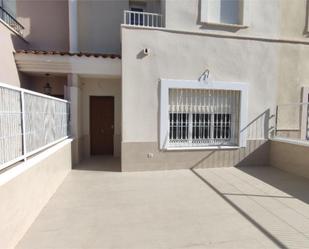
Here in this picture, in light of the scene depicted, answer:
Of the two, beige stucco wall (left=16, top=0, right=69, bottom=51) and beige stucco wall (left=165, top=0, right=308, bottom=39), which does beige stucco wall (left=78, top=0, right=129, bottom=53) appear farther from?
beige stucco wall (left=165, top=0, right=308, bottom=39)

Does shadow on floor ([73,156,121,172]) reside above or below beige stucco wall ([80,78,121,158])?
below

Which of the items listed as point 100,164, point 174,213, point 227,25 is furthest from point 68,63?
point 174,213

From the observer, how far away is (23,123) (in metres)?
4.16

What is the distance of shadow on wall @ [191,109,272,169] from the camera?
8.45m

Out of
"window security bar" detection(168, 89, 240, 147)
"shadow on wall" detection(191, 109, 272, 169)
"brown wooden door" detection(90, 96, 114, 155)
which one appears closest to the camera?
"window security bar" detection(168, 89, 240, 147)

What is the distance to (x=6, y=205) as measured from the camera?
10.6 ft

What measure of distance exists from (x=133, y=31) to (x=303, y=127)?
7.36 meters

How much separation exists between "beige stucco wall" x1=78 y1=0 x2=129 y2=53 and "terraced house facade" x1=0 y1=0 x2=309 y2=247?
0.93 feet

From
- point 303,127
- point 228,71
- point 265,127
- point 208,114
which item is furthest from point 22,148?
point 303,127

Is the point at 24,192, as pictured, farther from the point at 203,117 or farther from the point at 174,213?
the point at 203,117

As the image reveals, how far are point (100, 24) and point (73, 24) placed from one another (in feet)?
3.74

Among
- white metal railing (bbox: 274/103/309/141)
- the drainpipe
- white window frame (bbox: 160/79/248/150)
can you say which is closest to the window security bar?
white window frame (bbox: 160/79/248/150)

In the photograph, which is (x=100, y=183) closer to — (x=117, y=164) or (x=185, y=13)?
(x=117, y=164)

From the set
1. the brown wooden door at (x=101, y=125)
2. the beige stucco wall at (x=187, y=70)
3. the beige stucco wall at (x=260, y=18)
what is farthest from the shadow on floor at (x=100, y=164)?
the beige stucco wall at (x=260, y=18)
